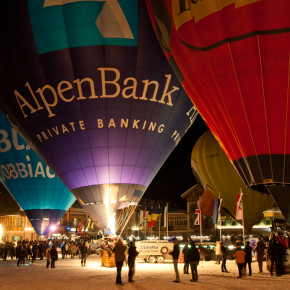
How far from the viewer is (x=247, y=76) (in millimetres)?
11508

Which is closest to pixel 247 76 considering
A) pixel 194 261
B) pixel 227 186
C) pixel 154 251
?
pixel 194 261

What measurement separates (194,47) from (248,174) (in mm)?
4005

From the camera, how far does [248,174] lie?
11.7 metres

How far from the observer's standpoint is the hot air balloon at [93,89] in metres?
15.5

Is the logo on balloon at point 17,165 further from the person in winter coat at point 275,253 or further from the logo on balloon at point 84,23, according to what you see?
the person in winter coat at point 275,253

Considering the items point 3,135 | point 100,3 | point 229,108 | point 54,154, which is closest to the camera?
point 229,108

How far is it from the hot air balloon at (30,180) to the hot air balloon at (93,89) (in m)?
6.99

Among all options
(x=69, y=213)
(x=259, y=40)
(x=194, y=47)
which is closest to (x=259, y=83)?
(x=259, y=40)

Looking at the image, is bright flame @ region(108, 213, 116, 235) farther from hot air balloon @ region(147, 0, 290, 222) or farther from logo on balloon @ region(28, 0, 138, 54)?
logo on balloon @ region(28, 0, 138, 54)

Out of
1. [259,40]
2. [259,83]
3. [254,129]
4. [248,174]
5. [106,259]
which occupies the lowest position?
[106,259]

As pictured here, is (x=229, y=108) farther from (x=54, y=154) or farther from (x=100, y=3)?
(x=54, y=154)

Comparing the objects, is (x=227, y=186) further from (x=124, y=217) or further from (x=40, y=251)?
(x=124, y=217)

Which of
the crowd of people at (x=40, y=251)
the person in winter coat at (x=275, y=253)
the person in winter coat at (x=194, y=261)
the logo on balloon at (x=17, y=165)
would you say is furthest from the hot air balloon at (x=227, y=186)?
the person in winter coat at (x=194, y=261)

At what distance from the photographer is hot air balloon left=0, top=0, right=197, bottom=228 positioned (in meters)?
15.5
